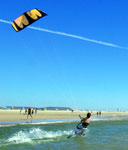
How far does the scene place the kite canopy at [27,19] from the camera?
1848cm

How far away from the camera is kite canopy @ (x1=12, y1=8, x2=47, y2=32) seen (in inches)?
728

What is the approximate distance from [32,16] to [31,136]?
8521mm

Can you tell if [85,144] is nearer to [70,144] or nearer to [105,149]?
[70,144]

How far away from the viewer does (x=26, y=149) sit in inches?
633

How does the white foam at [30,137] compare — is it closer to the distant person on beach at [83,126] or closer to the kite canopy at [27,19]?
the distant person on beach at [83,126]

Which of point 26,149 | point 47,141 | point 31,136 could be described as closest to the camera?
point 26,149

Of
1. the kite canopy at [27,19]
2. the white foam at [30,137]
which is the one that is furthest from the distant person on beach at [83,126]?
the kite canopy at [27,19]

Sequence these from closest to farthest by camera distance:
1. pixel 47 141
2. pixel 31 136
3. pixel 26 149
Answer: pixel 26 149 < pixel 47 141 < pixel 31 136

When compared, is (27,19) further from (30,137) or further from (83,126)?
(83,126)

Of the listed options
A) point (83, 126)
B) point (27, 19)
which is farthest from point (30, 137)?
point (27, 19)

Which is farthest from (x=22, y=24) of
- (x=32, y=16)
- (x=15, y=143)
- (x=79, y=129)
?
(x=79, y=129)

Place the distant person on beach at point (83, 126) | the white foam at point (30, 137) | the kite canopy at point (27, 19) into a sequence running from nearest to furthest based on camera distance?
1. the kite canopy at point (27, 19)
2. the white foam at point (30, 137)
3. the distant person on beach at point (83, 126)

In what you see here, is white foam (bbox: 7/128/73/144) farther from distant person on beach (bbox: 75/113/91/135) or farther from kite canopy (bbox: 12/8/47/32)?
kite canopy (bbox: 12/8/47/32)

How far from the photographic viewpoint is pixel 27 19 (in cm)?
1866
